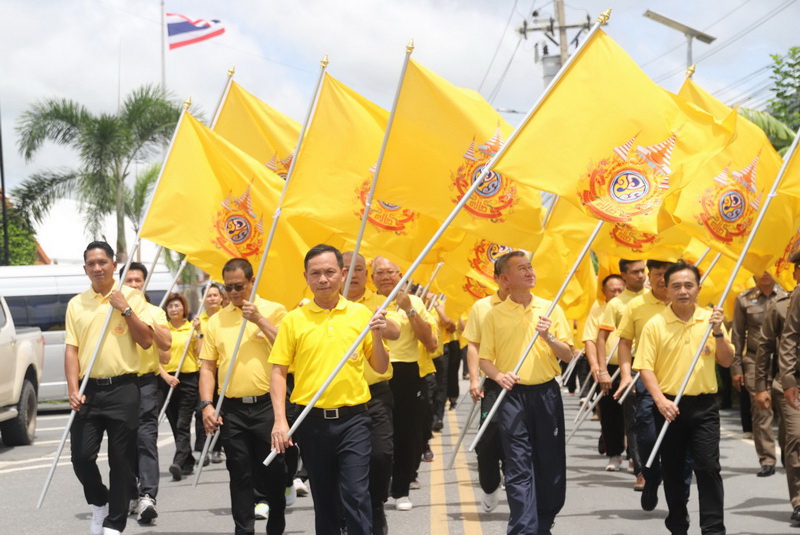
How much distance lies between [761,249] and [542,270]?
108 inches

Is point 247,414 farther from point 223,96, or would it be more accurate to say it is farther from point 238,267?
point 223,96

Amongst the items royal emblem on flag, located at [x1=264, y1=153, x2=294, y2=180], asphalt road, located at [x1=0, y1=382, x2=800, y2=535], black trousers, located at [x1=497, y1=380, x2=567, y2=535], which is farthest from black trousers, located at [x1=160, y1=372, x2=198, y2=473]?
black trousers, located at [x1=497, y1=380, x2=567, y2=535]

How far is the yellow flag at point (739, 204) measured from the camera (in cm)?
939

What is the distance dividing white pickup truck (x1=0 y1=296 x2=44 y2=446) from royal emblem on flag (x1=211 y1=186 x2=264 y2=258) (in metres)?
5.45

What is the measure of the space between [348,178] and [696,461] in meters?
3.55

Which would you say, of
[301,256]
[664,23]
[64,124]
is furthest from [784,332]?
[64,124]

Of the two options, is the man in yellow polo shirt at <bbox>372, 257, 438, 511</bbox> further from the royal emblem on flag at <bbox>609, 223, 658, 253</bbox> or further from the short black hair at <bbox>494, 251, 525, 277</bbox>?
the royal emblem on flag at <bbox>609, 223, 658, 253</bbox>

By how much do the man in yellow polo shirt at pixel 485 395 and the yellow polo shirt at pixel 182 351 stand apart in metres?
3.87

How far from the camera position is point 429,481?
11.2m

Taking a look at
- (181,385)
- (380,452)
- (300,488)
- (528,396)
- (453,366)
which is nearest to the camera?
(528,396)

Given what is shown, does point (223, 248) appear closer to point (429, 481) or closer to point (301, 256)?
point (301, 256)

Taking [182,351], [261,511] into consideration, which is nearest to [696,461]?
[261,511]

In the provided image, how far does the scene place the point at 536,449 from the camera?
7.43 metres

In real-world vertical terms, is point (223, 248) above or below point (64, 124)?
below
